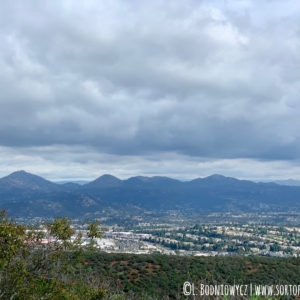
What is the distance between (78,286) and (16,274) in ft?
12.6

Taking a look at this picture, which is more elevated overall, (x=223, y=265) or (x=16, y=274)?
(x=16, y=274)

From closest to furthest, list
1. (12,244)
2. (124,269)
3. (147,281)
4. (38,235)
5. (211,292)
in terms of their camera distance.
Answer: (12,244), (38,235), (211,292), (147,281), (124,269)

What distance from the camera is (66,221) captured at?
16.2 meters

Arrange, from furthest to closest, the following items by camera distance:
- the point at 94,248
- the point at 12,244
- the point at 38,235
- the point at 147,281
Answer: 1. the point at 147,281
2. the point at 94,248
3. the point at 38,235
4. the point at 12,244

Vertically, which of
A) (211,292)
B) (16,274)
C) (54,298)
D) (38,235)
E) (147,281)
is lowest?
(147,281)

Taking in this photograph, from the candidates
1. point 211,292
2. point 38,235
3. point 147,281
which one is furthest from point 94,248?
point 147,281

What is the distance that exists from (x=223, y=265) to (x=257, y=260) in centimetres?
690

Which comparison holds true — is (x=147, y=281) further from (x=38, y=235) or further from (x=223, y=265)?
(x=38, y=235)

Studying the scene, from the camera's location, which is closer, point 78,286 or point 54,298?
point 54,298

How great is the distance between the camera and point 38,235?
1565 cm

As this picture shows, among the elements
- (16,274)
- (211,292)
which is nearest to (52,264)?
(16,274)

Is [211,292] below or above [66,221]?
below

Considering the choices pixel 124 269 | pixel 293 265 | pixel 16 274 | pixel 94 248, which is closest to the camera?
pixel 16 274

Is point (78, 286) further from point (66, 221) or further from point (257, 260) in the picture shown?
point (257, 260)
